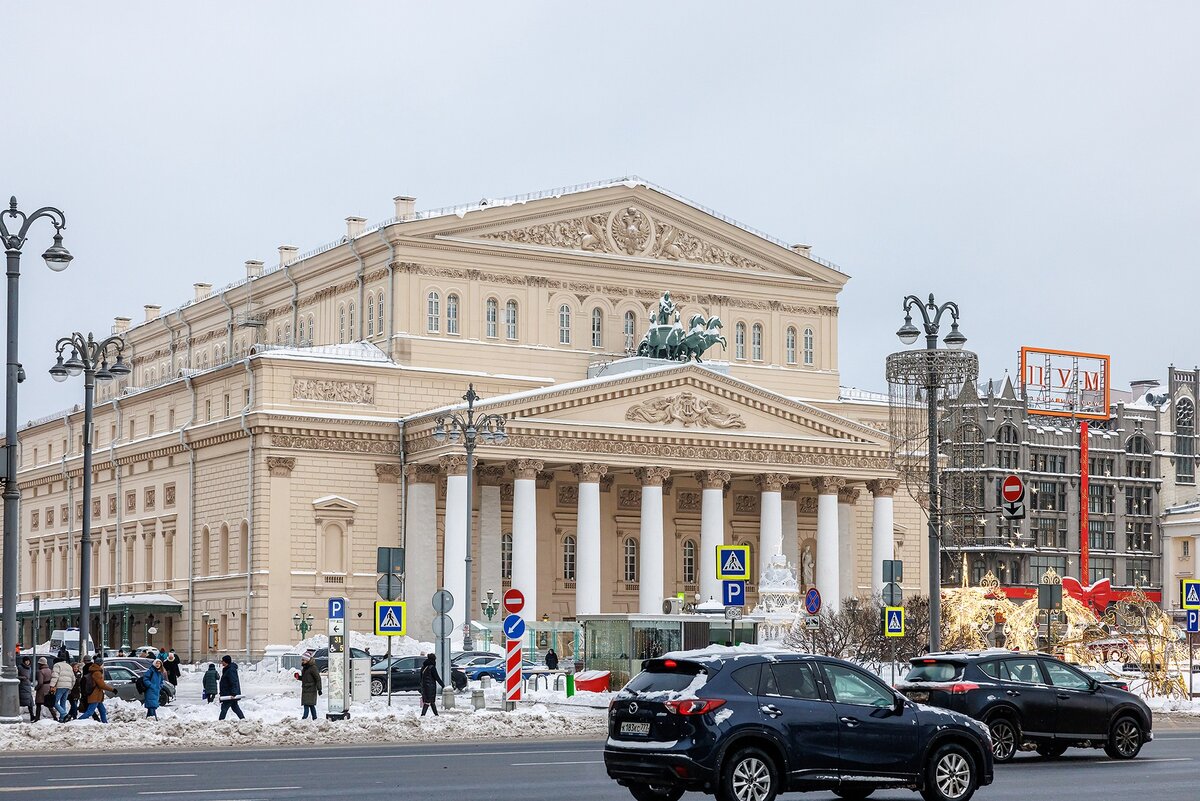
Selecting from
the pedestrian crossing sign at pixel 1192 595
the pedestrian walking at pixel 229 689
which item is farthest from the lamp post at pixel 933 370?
the pedestrian walking at pixel 229 689

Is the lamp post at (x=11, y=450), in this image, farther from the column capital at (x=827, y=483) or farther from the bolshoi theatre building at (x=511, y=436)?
the column capital at (x=827, y=483)

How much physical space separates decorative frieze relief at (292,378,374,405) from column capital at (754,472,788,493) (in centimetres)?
1591

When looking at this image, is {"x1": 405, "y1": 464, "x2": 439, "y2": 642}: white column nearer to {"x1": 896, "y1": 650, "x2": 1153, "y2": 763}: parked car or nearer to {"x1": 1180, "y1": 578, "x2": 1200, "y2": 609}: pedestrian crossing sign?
{"x1": 1180, "y1": 578, "x2": 1200, "y2": 609}: pedestrian crossing sign

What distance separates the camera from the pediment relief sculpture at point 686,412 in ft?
252

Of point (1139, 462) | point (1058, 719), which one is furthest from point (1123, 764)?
point (1139, 462)

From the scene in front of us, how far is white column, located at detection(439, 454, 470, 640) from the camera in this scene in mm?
72500

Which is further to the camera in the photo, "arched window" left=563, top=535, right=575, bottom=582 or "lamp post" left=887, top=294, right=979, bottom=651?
"arched window" left=563, top=535, right=575, bottom=582

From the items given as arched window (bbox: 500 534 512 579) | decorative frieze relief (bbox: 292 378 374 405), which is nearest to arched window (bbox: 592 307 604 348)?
arched window (bbox: 500 534 512 579)

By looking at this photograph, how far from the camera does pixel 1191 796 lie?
22.5 m

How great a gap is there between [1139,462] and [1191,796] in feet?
370

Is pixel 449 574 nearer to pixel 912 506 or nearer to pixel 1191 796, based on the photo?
pixel 912 506

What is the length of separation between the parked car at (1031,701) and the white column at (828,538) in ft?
165

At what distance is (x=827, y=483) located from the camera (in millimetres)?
81062

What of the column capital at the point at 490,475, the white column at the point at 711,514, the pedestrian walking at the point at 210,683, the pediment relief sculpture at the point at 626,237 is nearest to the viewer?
the pedestrian walking at the point at 210,683
